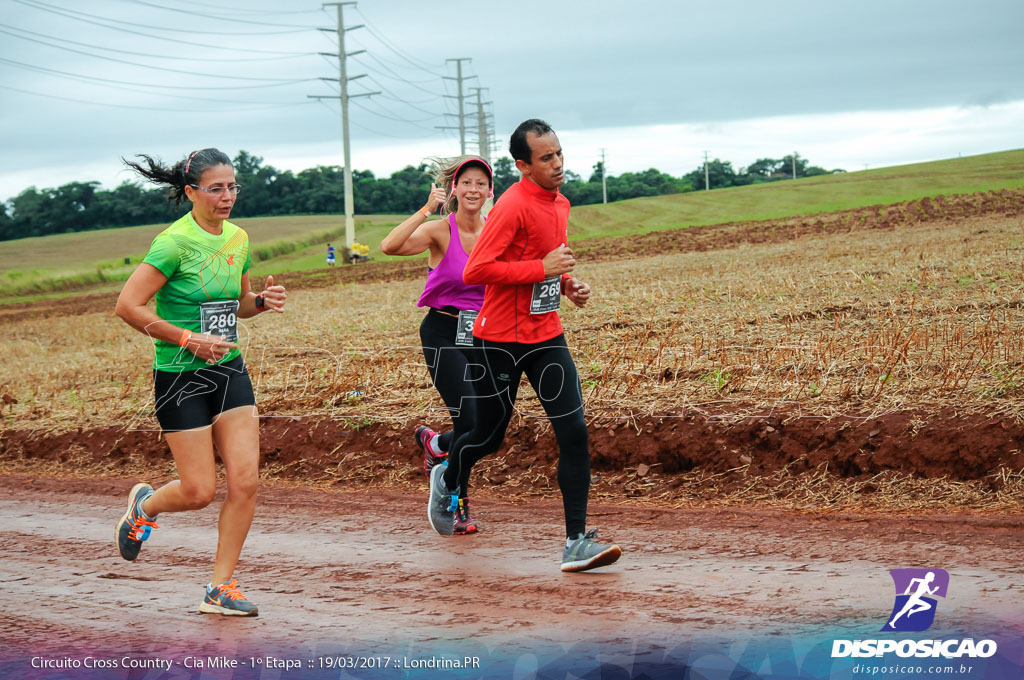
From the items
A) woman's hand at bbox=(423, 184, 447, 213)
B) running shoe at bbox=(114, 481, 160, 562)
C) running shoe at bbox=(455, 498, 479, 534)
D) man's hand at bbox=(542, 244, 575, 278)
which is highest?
woman's hand at bbox=(423, 184, 447, 213)

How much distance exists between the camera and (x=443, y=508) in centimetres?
664

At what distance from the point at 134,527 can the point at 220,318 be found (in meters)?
1.27

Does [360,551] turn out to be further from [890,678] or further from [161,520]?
[890,678]

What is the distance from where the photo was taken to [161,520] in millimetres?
7555

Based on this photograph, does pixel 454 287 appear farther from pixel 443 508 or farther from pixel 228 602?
pixel 228 602

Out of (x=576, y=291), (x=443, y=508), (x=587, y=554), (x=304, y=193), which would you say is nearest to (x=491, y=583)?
(x=587, y=554)

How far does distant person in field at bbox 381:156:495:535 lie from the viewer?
6.54 meters

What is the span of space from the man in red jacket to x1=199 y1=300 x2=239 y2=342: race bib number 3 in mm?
1270

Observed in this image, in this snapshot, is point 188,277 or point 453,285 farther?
point 453,285

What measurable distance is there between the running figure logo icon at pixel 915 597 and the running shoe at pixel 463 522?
2711 mm

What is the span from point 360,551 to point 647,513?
1958 millimetres

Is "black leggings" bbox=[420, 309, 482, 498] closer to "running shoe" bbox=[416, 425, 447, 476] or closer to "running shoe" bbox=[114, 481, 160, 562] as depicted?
"running shoe" bbox=[416, 425, 447, 476]

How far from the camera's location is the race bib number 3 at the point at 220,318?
16.5 feet

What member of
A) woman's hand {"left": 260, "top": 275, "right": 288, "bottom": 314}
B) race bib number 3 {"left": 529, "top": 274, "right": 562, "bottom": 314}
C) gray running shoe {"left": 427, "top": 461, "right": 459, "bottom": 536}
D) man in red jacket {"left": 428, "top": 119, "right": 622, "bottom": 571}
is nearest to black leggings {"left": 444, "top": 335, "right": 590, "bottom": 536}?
man in red jacket {"left": 428, "top": 119, "right": 622, "bottom": 571}
